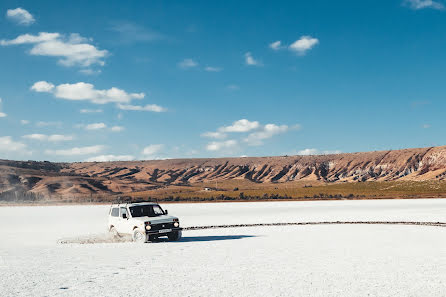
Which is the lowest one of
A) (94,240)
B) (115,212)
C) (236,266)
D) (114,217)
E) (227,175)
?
(94,240)

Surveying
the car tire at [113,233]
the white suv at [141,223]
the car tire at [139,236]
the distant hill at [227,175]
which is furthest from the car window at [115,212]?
the distant hill at [227,175]

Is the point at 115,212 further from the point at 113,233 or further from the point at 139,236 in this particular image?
the point at 139,236

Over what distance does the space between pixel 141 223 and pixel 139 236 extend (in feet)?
2.19

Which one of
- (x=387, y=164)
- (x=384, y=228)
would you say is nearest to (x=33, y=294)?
(x=384, y=228)

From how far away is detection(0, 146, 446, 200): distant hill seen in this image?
102125mm

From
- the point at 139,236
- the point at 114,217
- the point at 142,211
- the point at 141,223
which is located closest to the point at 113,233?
the point at 114,217

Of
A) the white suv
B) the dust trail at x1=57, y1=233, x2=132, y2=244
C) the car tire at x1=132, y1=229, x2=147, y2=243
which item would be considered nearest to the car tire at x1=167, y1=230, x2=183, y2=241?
the white suv

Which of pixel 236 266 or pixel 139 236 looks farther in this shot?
pixel 139 236

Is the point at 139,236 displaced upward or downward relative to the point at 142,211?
downward

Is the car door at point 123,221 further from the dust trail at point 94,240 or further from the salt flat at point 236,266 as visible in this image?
the salt flat at point 236,266

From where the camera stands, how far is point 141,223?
66.1 feet

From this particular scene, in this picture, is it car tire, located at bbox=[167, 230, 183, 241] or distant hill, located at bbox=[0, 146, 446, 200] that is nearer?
car tire, located at bbox=[167, 230, 183, 241]

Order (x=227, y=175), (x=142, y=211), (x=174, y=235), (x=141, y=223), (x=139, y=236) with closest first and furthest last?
(x=141, y=223) < (x=139, y=236) < (x=174, y=235) < (x=142, y=211) < (x=227, y=175)

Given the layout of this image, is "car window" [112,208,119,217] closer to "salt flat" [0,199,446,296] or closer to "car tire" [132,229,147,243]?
"car tire" [132,229,147,243]
